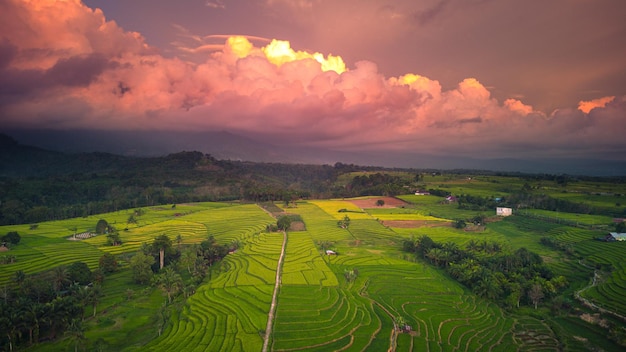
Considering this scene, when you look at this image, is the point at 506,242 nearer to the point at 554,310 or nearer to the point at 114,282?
the point at 554,310

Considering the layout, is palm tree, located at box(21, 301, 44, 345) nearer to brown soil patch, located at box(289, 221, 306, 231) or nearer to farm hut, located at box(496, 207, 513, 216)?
brown soil patch, located at box(289, 221, 306, 231)

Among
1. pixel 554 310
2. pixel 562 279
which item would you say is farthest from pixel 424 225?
pixel 554 310

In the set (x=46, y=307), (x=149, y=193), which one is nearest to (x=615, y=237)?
(x=46, y=307)

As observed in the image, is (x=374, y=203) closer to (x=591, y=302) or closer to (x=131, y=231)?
(x=131, y=231)

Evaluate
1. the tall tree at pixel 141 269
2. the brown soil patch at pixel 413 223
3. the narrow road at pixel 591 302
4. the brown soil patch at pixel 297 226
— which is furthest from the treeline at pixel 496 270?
the tall tree at pixel 141 269

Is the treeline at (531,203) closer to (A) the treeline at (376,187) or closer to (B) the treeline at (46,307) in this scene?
(A) the treeline at (376,187)
